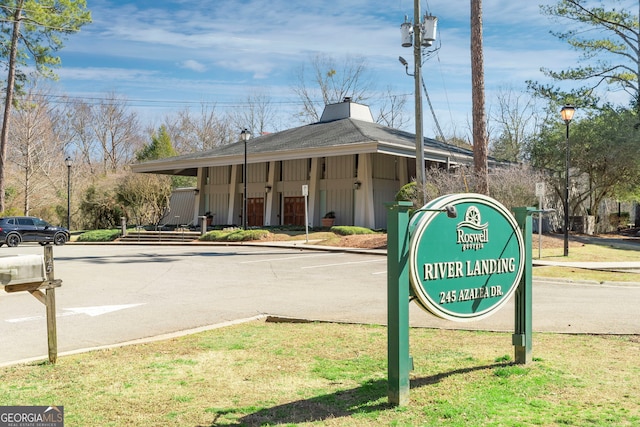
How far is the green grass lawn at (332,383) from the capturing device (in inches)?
168

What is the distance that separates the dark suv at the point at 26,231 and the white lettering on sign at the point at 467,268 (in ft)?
89.7

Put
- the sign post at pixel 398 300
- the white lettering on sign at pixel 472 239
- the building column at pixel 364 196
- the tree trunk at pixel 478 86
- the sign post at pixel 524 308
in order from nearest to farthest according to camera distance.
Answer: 1. the sign post at pixel 398 300
2. the white lettering on sign at pixel 472 239
3. the sign post at pixel 524 308
4. the tree trunk at pixel 478 86
5. the building column at pixel 364 196

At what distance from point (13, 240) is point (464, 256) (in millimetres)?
29052

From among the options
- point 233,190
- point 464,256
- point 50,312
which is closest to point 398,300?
point 464,256

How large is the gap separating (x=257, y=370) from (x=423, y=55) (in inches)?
703

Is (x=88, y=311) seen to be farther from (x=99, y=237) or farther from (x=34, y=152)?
(x=34, y=152)

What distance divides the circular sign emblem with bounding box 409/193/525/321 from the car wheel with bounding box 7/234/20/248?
28684 millimetres

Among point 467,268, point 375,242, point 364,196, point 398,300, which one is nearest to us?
point 398,300

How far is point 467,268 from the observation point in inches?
203

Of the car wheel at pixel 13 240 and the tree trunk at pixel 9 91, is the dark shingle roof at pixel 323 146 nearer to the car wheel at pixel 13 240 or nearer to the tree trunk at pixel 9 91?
the tree trunk at pixel 9 91

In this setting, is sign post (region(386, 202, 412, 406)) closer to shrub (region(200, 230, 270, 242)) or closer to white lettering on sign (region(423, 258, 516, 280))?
white lettering on sign (region(423, 258, 516, 280))

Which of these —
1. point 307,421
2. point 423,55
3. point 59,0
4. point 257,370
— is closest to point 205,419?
point 307,421

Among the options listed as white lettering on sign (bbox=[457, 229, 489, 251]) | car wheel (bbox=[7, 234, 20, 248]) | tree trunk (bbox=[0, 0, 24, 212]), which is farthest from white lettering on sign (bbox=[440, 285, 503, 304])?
tree trunk (bbox=[0, 0, 24, 212])

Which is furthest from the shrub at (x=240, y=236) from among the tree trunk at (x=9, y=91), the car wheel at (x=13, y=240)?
the tree trunk at (x=9, y=91)
